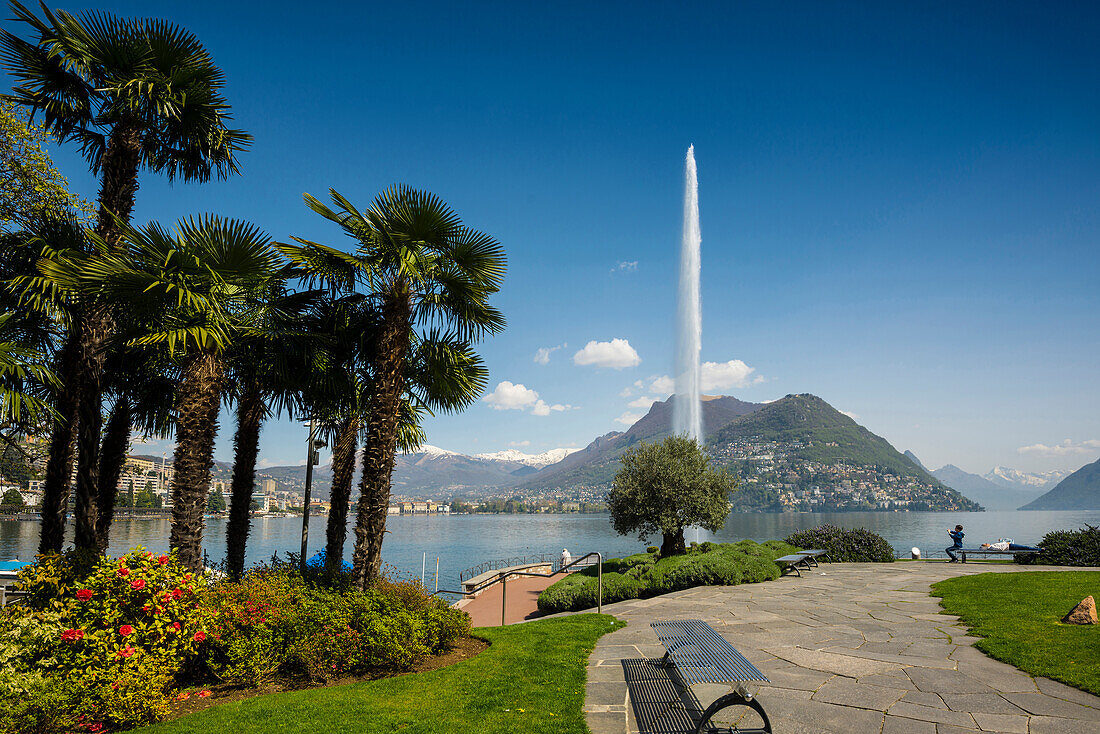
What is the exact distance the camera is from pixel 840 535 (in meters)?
22.5

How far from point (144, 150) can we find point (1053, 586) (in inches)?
858

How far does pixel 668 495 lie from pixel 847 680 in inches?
694

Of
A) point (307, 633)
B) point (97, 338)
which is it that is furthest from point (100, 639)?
point (97, 338)

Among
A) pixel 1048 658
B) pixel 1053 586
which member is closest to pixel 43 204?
pixel 1048 658

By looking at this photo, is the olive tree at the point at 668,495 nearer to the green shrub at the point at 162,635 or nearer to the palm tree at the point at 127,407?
the green shrub at the point at 162,635

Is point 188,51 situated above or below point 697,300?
below

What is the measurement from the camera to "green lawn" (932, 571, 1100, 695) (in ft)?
22.6

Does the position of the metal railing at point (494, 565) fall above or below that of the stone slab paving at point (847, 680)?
below

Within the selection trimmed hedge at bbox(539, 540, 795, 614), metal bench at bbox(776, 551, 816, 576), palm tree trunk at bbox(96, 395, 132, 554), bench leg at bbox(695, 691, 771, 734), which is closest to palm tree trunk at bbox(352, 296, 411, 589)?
bench leg at bbox(695, 691, 771, 734)

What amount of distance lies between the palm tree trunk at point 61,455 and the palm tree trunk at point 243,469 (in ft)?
11.5

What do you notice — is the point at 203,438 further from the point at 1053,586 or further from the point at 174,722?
the point at 1053,586

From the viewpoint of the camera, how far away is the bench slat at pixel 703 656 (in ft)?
16.1

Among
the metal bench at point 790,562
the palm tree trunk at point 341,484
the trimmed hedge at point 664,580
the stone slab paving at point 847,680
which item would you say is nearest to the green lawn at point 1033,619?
the stone slab paving at point 847,680

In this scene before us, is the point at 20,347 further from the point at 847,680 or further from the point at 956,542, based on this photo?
the point at 956,542
